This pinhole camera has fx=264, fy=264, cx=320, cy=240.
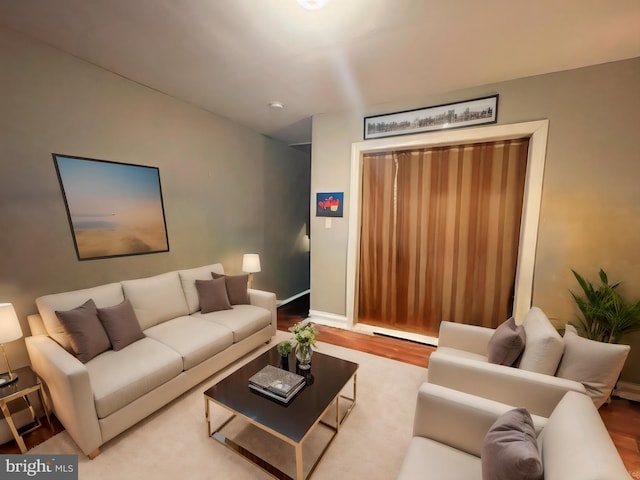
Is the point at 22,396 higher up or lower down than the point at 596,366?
lower down

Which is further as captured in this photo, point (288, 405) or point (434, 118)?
point (434, 118)

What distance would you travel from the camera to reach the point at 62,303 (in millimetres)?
1999

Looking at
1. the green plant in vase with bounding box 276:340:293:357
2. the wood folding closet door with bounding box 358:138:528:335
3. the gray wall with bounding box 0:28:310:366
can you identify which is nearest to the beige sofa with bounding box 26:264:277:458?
the gray wall with bounding box 0:28:310:366

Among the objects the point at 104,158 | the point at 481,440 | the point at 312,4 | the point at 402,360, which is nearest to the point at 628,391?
the point at 402,360

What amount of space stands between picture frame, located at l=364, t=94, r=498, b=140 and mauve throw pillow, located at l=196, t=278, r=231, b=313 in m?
2.46

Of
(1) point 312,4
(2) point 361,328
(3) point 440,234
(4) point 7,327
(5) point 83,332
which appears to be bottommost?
(2) point 361,328

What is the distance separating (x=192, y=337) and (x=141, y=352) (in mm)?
379

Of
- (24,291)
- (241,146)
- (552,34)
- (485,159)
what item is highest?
(552,34)

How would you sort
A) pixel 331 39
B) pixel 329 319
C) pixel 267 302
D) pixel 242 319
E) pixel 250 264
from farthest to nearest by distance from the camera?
pixel 329 319
pixel 250 264
pixel 267 302
pixel 242 319
pixel 331 39

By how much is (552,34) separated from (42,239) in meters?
4.08

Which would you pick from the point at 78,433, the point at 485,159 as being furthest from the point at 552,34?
the point at 78,433

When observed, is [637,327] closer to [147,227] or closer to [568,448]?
[568,448]

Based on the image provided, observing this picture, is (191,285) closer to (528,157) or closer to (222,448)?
(222,448)

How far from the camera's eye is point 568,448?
90cm
